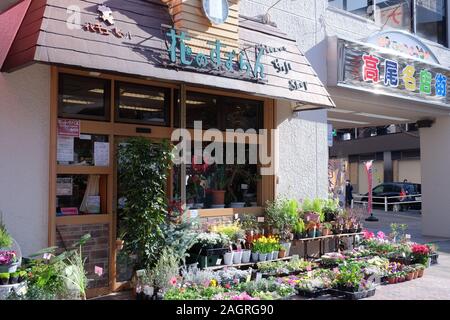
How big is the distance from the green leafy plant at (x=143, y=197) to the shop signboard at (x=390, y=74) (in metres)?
5.71

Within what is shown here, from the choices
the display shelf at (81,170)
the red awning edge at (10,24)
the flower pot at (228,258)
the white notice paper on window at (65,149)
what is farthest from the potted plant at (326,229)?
the red awning edge at (10,24)

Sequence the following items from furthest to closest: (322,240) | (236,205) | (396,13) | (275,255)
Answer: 1. (396,13)
2. (322,240)
3. (236,205)
4. (275,255)

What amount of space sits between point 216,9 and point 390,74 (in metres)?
6.15

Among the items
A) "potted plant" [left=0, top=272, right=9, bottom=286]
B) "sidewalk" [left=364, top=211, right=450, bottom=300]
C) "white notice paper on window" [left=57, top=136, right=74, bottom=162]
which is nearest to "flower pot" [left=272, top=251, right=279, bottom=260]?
"sidewalk" [left=364, top=211, right=450, bottom=300]

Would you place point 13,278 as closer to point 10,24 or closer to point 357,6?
point 10,24

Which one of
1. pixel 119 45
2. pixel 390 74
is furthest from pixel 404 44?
pixel 119 45

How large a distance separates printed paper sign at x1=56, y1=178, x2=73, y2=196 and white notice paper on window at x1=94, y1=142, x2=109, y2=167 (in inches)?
18.8

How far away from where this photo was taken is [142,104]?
25.3 feet

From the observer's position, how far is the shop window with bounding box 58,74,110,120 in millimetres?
6867

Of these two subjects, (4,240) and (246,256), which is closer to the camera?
(4,240)

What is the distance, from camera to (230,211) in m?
8.85

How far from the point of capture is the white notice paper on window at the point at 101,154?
7.14 m

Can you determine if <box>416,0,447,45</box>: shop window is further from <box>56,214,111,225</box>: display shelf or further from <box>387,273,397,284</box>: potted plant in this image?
<box>56,214,111,225</box>: display shelf

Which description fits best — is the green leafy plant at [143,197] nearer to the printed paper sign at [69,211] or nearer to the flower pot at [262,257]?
the printed paper sign at [69,211]
